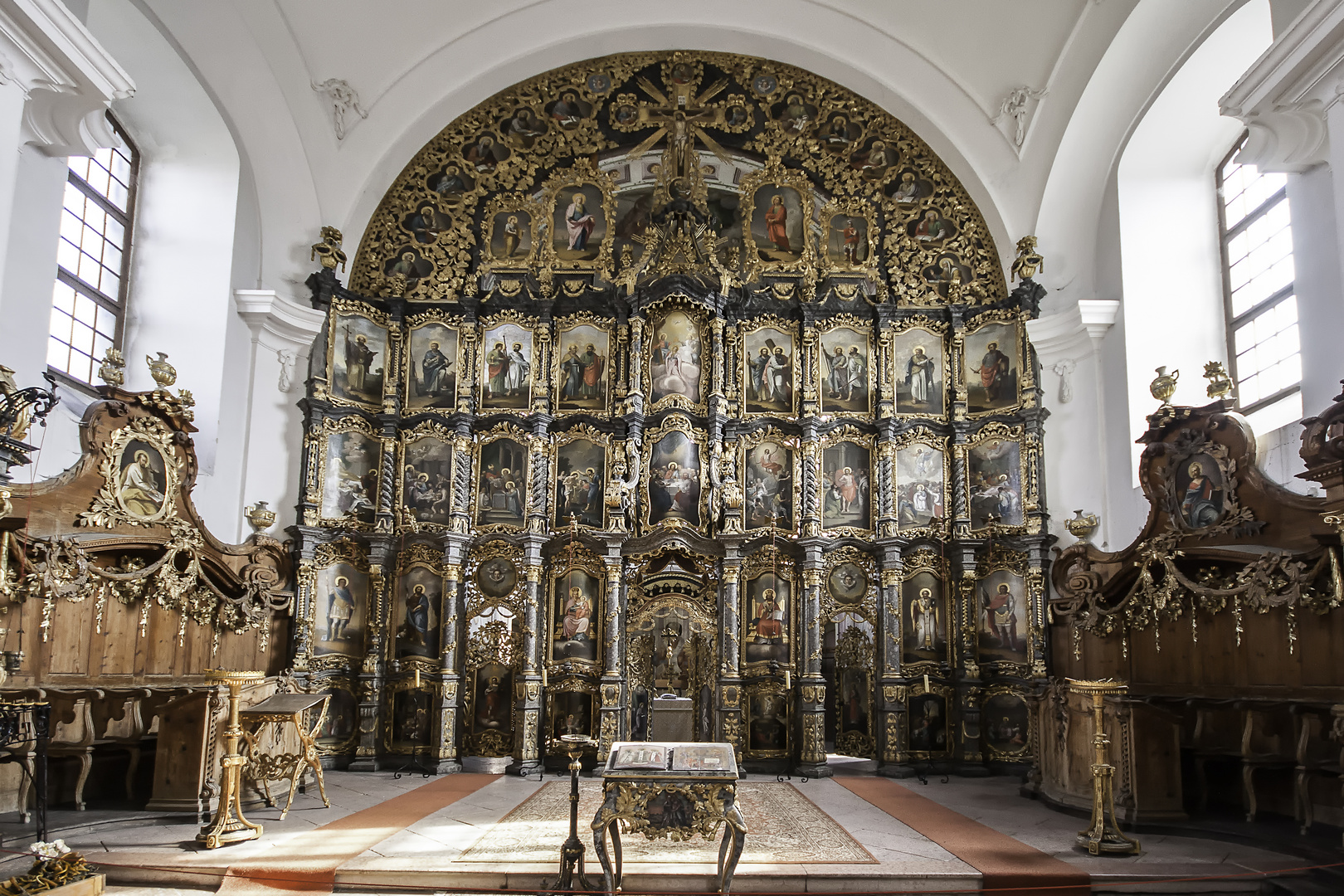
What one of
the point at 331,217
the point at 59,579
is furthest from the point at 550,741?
the point at 331,217

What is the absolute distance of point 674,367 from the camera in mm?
15070

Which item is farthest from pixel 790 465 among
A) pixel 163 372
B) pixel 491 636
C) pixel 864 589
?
pixel 163 372

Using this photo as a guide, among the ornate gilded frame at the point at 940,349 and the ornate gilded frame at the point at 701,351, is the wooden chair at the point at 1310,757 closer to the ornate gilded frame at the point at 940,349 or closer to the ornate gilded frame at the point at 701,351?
the ornate gilded frame at the point at 940,349

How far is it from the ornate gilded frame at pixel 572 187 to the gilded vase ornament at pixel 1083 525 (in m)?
7.47

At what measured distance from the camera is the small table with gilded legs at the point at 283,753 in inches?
367

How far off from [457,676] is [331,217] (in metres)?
6.86

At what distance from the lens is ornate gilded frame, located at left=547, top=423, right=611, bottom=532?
14.7m

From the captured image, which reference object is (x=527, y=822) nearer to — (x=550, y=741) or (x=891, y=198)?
(x=550, y=741)

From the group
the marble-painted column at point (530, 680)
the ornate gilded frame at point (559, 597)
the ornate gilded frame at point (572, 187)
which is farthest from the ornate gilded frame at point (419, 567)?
the ornate gilded frame at point (572, 187)

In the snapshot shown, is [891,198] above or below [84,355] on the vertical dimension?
above

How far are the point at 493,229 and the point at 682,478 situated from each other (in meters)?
4.92

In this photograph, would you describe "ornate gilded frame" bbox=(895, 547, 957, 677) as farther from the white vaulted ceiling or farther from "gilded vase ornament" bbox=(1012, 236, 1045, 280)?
the white vaulted ceiling

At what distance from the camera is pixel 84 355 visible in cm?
1210

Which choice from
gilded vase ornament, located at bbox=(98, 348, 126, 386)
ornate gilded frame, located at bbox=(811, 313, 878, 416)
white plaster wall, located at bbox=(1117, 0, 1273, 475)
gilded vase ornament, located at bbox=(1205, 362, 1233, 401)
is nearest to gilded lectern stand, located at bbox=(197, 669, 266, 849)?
gilded vase ornament, located at bbox=(98, 348, 126, 386)
